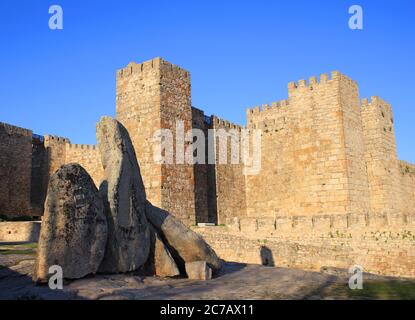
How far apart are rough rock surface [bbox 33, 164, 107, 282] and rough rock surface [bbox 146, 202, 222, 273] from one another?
67.3 inches

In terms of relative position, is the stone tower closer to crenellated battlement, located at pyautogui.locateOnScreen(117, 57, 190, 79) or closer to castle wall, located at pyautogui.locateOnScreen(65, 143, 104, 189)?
crenellated battlement, located at pyautogui.locateOnScreen(117, 57, 190, 79)

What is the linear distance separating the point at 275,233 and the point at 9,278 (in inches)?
530

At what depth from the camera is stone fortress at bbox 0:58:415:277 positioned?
699 inches

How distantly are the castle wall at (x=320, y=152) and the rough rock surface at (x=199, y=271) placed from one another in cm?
1296

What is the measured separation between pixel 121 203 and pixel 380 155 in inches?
699

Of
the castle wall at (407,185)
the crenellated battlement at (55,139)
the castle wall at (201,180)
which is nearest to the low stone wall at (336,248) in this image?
the castle wall at (201,180)

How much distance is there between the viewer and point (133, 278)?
26.2 ft

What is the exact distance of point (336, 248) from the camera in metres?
18.0

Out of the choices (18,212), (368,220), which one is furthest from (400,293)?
(18,212)

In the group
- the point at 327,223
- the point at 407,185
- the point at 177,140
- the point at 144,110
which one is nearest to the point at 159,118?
the point at 144,110

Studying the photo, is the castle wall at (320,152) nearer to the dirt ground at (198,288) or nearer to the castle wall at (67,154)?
the dirt ground at (198,288)

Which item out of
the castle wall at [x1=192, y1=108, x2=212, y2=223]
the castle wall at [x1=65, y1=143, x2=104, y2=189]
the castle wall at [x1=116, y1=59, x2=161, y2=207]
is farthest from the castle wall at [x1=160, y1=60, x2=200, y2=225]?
the castle wall at [x1=65, y1=143, x2=104, y2=189]

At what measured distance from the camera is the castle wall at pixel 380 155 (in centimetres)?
2278
